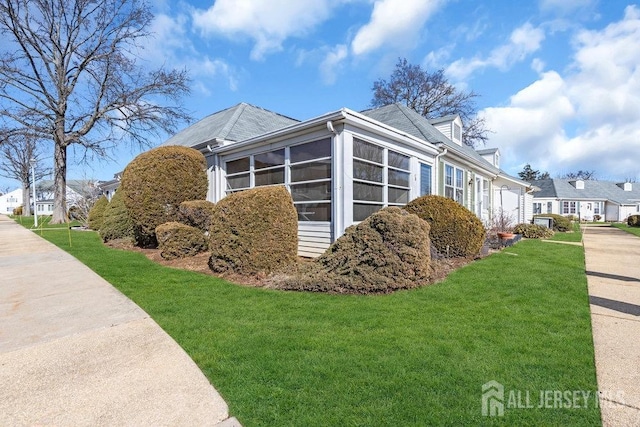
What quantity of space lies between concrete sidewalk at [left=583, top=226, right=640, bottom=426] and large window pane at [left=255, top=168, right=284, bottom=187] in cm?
689

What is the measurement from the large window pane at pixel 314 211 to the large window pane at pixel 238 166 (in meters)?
2.67

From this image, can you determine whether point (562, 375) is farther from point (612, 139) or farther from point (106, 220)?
point (612, 139)

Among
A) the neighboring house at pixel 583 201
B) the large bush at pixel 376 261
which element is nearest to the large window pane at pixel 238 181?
the large bush at pixel 376 261

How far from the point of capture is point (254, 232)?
6.06 meters

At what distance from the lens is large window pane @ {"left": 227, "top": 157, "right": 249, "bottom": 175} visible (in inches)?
392

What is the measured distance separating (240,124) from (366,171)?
6.21 meters

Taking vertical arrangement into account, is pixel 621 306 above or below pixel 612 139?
below

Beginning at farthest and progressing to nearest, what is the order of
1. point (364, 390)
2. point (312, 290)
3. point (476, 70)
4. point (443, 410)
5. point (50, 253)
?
point (476, 70)
point (50, 253)
point (312, 290)
point (364, 390)
point (443, 410)

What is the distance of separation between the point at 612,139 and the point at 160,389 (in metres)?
59.3

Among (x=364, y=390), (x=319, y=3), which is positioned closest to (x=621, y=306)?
(x=364, y=390)

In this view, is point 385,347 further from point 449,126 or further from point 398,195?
point 449,126

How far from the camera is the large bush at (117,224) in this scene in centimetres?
1148

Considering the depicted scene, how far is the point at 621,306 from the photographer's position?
446cm

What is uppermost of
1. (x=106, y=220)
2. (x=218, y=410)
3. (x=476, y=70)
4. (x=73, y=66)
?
(x=73, y=66)
